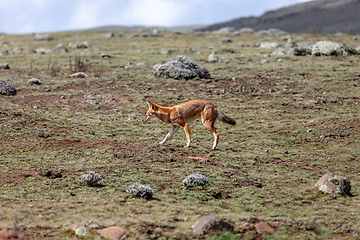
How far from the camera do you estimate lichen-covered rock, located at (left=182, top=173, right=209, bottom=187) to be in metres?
9.11

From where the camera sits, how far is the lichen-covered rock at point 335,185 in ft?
28.7

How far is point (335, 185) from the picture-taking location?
8805 mm

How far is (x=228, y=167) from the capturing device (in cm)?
1051

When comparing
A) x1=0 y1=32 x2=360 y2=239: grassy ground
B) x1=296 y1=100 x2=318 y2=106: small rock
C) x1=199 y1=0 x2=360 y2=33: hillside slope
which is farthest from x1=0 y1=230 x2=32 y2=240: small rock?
x1=199 y1=0 x2=360 y2=33: hillside slope

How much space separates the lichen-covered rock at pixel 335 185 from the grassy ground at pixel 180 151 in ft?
0.56

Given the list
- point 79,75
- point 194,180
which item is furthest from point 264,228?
point 79,75

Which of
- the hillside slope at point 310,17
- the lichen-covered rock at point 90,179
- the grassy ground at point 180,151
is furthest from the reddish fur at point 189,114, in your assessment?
→ the hillside slope at point 310,17

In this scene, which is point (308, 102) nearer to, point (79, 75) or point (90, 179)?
point (90, 179)

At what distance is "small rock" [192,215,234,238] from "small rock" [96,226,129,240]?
1.09 meters

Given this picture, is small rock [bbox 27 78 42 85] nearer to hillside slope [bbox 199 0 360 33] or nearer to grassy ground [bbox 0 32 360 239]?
grassy ground [bbox 0 32 360 239]

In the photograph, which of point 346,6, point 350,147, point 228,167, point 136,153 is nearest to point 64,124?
point 136,153

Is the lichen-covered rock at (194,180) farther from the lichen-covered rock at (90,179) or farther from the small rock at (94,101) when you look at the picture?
the small rock at (94,101)

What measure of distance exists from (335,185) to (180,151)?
414cm

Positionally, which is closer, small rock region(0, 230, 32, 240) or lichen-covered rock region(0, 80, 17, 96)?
small rock region(0, 230, 32, 240)
